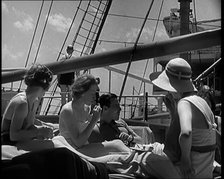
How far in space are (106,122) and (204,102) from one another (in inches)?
42.9

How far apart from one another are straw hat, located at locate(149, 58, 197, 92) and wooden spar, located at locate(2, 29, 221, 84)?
0.06 m

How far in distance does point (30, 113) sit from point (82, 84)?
66 cm

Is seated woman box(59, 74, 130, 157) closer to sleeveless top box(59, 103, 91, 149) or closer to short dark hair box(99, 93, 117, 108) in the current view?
sleeveless top box(59, 103, 91, 149)

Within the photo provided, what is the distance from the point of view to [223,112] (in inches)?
44.1

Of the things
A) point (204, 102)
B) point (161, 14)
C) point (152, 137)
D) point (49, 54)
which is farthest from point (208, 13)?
point (152, 137)

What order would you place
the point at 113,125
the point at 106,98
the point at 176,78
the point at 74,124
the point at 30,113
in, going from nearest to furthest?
the point at 30,113, the point at 176,78, the point at 74,124, the point at 106,98, the point at 113,125

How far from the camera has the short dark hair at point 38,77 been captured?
1.46m

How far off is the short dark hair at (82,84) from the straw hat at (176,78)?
434mm

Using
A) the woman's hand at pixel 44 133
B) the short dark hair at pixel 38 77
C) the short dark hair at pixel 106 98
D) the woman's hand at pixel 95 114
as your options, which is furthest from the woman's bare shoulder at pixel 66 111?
→ the short dark hair at pixel 38 77

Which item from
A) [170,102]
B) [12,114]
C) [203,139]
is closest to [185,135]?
[203,139]

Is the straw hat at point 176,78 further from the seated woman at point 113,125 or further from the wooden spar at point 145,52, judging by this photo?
the seated woman at point 113,125

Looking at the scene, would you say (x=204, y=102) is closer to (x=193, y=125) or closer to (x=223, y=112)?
(x=193, y=125)

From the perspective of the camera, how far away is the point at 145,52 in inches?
71.9

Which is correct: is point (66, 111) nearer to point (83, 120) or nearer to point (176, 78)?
point (83, 120)
